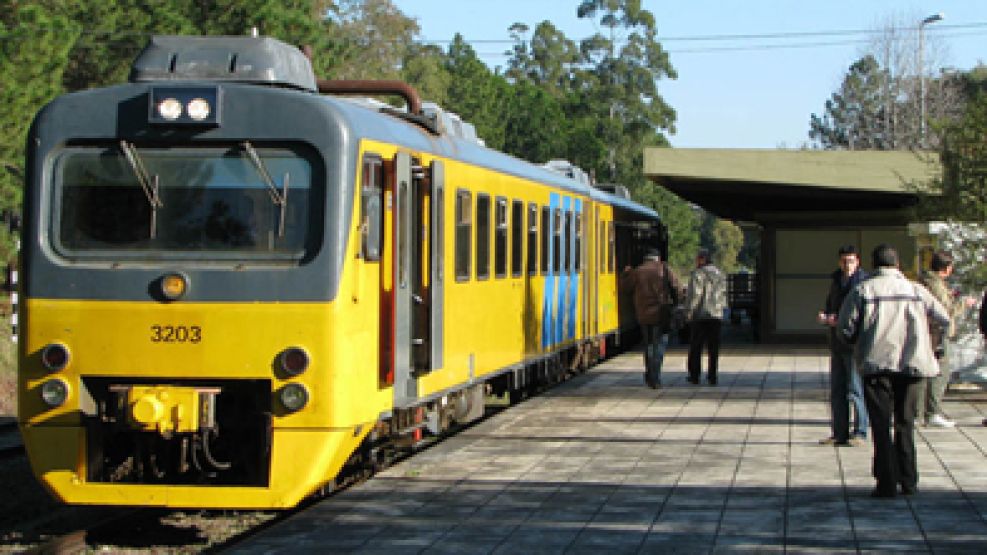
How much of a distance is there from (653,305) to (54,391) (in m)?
11.1

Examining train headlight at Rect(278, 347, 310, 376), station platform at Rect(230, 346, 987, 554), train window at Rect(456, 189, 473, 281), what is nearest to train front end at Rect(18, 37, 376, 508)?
train headlight at Rect(278, 347, 310, 376)

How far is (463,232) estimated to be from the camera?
1294cm

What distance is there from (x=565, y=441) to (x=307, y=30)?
22.9 meters

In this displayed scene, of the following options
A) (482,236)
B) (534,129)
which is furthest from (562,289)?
(534,129)

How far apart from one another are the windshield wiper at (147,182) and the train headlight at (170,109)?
0.29 metres

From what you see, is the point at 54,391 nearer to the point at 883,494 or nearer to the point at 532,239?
the point at 883,494

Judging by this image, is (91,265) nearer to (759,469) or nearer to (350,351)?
(350,351)

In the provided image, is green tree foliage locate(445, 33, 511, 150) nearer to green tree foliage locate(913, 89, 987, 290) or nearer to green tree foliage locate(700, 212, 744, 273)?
green tree foliage locate(700, 212, 744, 273)

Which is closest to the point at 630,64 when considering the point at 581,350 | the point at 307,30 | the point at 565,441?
the point at 307,30

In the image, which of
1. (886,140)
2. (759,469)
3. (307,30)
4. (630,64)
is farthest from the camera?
(630,64)

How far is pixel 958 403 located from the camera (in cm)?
1692

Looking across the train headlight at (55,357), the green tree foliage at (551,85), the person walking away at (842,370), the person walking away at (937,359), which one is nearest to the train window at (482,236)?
the person walking away at (842,370)

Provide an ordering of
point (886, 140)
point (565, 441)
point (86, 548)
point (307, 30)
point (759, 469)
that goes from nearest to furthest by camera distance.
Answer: point (86, 548) < point (759, 469) < point (565, 441) < point (307, 30) < point (886, 140)

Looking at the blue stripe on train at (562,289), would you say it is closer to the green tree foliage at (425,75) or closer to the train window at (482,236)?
the train window at (482,236)
